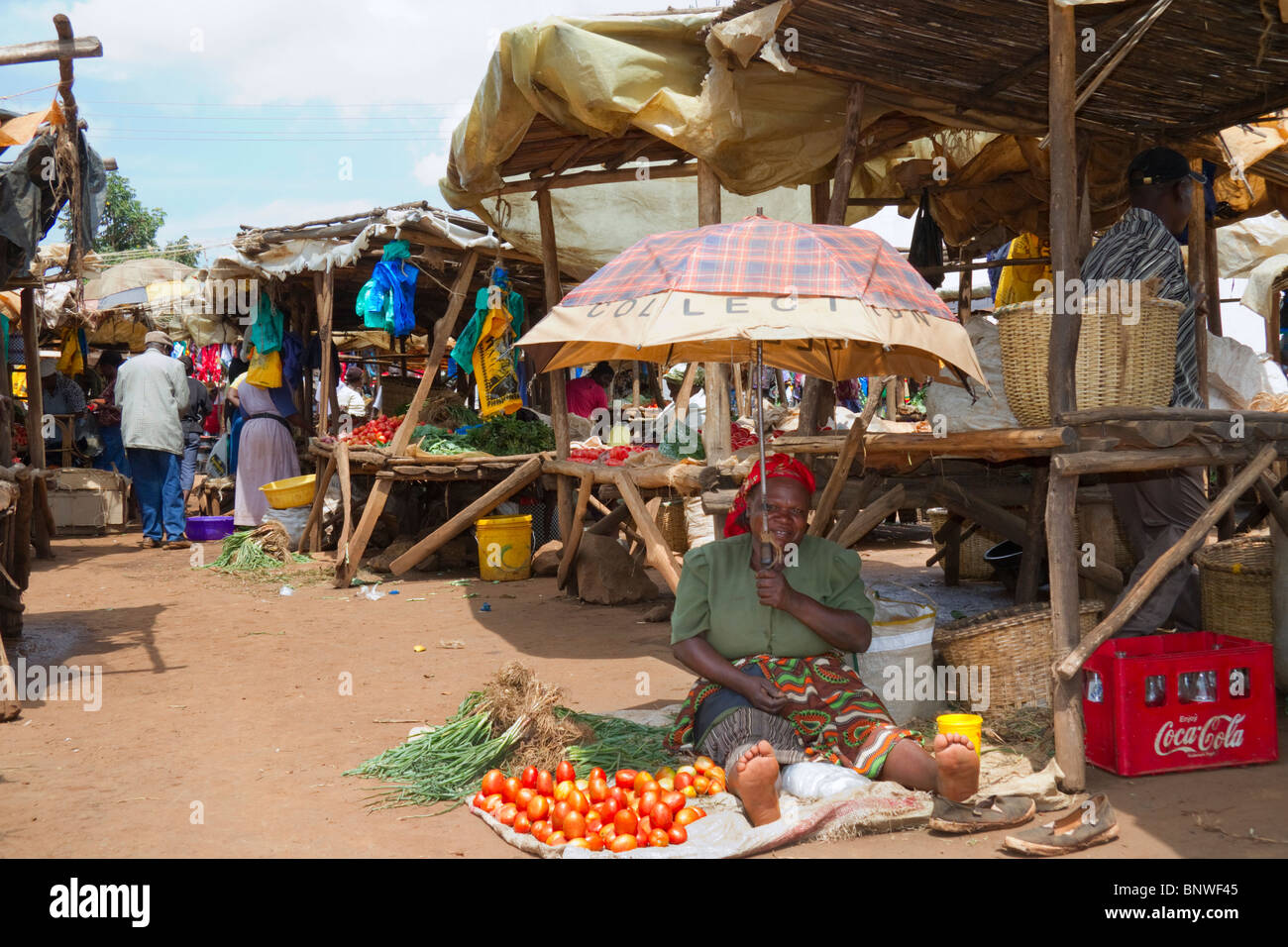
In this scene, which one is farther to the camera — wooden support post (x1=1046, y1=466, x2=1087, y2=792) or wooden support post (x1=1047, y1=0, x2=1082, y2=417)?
wooden support post (x1=1047, y1=0, x2=1082, y2=417)

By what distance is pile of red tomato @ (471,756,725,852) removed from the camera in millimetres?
3535

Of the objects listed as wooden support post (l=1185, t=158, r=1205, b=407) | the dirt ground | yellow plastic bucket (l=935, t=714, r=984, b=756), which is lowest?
the dirt ground

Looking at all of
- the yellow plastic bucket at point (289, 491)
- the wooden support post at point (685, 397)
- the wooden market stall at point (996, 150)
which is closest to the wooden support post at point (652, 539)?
the wooden market stall at point (996, 150)

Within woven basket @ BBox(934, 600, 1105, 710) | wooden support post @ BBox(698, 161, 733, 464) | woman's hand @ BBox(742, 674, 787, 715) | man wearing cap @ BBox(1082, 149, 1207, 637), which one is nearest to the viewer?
woman's hand @ BBox(742, 674, 787, 715)

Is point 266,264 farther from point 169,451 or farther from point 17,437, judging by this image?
point 17,437

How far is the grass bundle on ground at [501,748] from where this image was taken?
13.9 feet

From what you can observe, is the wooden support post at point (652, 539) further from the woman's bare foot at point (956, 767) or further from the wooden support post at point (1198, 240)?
the wooden support post at point (1198, 240)

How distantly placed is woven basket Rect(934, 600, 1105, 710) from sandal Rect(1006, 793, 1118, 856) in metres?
1.39

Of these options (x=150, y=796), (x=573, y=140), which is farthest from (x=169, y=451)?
(x=150, y=796)

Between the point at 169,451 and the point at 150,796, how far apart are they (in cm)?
882

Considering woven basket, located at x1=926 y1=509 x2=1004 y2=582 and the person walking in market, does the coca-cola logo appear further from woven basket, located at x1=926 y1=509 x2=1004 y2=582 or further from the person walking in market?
the person walking in market

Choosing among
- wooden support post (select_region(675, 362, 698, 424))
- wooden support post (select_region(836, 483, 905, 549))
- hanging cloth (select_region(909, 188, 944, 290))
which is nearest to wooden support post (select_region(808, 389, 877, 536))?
wooden support post (select_region(836, 483, 905, 549))

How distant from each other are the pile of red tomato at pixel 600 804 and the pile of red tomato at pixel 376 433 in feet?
24.1

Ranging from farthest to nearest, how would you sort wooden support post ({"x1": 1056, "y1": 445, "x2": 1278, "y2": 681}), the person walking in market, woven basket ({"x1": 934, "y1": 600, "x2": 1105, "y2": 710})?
1. the person walking in market
2. woven basket ({"x1": 934, "y1": 600, "x2": 1105, "y2": 710})
3. wooden support post ({"x1": 1056, "y1": 445, "x2": 1278, "y2": 681})
